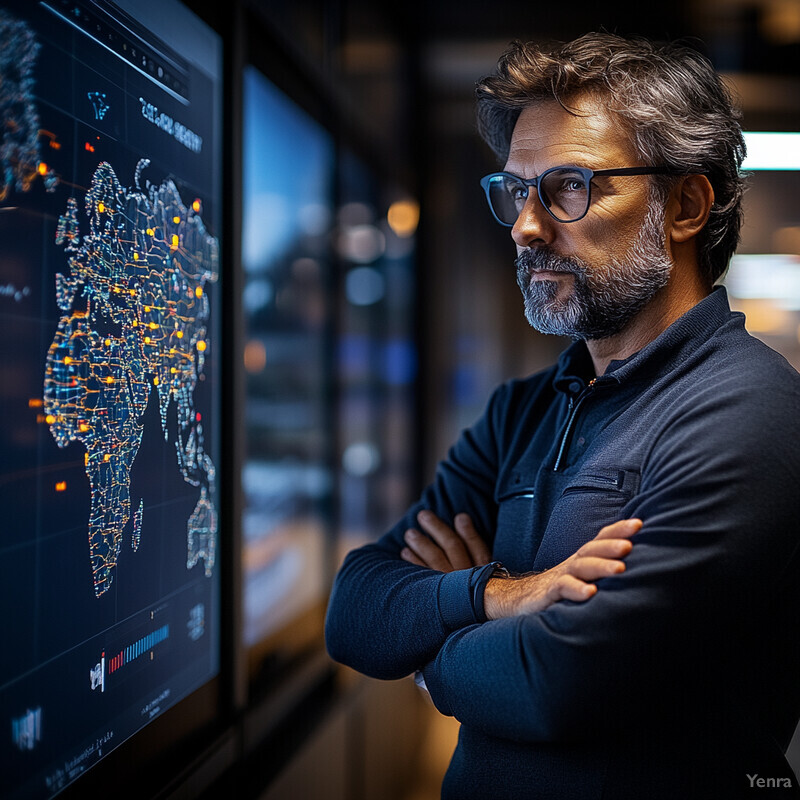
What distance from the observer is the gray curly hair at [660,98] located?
134 cm

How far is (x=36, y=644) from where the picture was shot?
1.03 metres

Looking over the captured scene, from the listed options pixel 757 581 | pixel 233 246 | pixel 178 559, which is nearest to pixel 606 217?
pixel 757 581

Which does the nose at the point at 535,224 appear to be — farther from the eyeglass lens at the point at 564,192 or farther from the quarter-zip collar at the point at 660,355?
the quarter-zip collar at the point at 660,355

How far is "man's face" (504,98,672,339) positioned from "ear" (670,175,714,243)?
0.06 metres

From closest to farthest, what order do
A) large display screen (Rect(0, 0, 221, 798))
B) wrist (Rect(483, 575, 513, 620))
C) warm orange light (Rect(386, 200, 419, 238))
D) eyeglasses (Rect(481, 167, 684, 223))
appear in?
large display screen (Rect(0, 0, 221, 798)) < wrist (Rect(483, 575, 513, 620)) < eyeglasses (Rect(481, 167, 684, 223)) < warm orange light (Rect(386, 200, 419, 238))

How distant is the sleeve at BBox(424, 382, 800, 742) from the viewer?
1.02 m

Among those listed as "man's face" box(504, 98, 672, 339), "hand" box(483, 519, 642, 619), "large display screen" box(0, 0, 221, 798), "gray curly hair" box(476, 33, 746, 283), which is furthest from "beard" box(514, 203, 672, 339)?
"large display screen" box(0, 0, 221, 798)

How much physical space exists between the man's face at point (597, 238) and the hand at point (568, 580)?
1.31 feet

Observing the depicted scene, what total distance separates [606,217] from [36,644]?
3.59 ft

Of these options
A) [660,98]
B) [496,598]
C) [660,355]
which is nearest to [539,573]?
[496,598]

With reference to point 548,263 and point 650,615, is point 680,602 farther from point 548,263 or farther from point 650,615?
point 548,263

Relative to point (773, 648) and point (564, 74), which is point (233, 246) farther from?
point (773, 648)

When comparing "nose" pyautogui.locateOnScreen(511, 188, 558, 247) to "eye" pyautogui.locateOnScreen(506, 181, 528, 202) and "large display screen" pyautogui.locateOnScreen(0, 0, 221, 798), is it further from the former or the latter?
"large display screen" pyautogui.locateOnScreen(0, 0, 221, 798)

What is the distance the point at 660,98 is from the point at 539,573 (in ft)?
2.74
